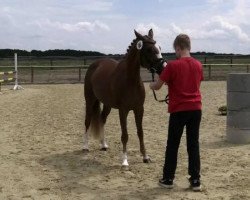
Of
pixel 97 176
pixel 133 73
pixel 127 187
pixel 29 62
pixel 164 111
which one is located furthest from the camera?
pixel 29 62

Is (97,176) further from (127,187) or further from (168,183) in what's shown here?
(168,183)

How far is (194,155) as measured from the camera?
17.2 feet

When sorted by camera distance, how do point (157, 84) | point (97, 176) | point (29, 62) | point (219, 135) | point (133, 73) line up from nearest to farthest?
1. point (157, 84)
2. point (97, 176)
3. point (133, 73)
4. point (219, 135)
5. point (29, 62)

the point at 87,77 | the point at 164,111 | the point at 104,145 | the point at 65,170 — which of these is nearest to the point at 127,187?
the point at 65,170

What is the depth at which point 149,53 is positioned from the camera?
607 cm

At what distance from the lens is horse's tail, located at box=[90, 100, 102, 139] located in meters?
7.73

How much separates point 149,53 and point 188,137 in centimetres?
139

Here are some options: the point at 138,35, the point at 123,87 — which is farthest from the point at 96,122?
the point at 138,35

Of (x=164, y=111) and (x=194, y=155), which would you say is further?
(x=164, y=111)

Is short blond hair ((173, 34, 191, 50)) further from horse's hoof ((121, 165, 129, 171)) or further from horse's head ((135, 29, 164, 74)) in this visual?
horse's hoof ((121, 165, 129, 171))

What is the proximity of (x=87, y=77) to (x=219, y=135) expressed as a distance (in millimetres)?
2861

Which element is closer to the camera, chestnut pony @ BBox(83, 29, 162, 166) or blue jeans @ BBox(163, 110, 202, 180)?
blue jeans @ BBox(163, 110, 202, 180)

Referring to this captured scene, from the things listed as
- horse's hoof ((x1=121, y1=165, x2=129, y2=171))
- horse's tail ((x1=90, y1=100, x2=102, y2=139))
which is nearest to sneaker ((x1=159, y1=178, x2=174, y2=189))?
horse's hoof ((x1=121, y1=165, x2=129, y2=171))

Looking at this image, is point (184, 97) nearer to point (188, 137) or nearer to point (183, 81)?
point (183, 81)
